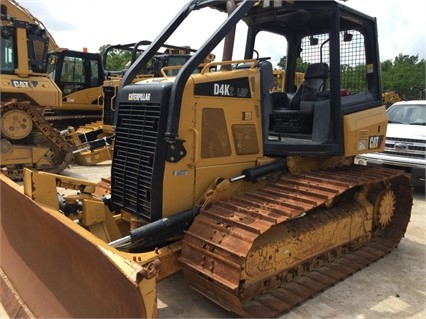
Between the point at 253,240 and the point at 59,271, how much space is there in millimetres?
1601

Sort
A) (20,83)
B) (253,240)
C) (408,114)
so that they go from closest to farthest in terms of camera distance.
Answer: (253,240) → (20,83) → (408,114)

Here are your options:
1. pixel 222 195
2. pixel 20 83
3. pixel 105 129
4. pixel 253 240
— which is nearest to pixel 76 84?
pixel 105 129

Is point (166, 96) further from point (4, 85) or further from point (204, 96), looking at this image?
point (4, 85)

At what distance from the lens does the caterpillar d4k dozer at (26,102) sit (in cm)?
895

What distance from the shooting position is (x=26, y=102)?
9000mm

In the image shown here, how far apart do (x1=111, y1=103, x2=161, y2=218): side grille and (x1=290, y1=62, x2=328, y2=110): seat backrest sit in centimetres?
205

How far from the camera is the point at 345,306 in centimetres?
392

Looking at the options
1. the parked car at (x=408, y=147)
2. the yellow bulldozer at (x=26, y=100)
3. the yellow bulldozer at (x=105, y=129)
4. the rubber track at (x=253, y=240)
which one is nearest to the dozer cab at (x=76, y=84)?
the yellow bulldozer at (x=105, y=129)

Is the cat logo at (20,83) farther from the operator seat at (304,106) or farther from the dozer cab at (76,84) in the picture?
the operator seat at (304,106)

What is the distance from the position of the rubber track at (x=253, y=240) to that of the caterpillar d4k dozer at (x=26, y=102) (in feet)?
21.7

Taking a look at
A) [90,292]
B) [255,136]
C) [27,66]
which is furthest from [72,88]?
[90,292]

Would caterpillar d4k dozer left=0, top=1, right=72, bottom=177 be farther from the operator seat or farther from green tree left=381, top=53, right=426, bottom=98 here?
green tree left=381, top=53, right=426, bottom=98

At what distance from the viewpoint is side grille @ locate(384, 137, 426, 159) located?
8.23 metres

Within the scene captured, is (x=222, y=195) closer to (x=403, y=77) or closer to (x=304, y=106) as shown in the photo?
(x=304, y=106)
